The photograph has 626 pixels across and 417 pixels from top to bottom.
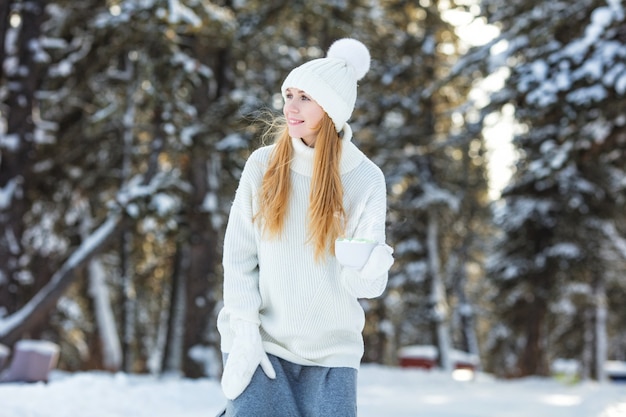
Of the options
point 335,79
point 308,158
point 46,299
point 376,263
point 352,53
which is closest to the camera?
point 376,263

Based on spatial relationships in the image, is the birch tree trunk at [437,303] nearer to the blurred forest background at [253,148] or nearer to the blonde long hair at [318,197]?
the blurred forest background at [253,148]

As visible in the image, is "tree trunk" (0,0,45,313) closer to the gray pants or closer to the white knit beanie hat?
the white knit beanie hat

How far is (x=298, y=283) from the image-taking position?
11.4 ft

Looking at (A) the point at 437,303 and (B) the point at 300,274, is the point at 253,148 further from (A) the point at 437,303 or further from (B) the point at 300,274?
(B) the point at 300,274

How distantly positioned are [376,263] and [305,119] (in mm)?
727

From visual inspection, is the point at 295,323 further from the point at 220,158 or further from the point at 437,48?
the point at 437,48

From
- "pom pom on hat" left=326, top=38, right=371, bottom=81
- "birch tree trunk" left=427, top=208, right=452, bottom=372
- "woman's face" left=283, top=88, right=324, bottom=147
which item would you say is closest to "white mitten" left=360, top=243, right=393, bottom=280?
"woman's face" left=283, top=88, right=324, bottom=147

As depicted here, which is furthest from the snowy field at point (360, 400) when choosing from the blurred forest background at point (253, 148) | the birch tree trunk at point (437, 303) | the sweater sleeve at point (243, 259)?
the birch tree trunk at point (437, 303)

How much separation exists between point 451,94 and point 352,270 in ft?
67.4

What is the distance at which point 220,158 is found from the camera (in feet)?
44.5

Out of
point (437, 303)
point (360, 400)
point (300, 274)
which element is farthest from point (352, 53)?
point (437, 303)

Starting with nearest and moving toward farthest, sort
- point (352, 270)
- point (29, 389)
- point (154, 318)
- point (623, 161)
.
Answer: point (352, 270) < point (29, 389) < point (623, 161) < point (154, 318)

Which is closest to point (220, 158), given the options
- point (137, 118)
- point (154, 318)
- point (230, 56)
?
point (230, 56)

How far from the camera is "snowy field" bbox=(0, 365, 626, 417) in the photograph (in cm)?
821
